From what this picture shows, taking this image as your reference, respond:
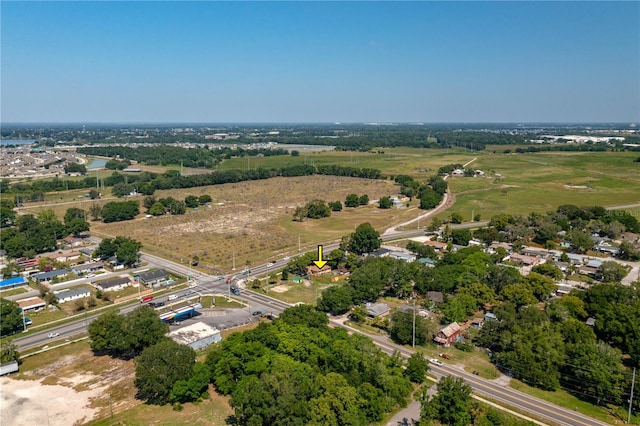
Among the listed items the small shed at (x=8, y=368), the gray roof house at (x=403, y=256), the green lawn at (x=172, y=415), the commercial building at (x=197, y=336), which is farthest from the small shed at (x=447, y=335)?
the small shed at (x=8, y=368)

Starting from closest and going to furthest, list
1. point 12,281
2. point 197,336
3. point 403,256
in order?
point 197,336, point 12,281, point 403,256

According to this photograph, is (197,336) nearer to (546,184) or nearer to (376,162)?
(546,184)

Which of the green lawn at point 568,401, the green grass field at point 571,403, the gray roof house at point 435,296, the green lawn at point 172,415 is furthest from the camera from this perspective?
the gray roof house at point 435,296

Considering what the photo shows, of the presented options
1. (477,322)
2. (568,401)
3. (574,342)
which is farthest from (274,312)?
(574,342)

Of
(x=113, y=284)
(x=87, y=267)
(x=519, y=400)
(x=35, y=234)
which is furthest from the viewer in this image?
(x=35, y=234)

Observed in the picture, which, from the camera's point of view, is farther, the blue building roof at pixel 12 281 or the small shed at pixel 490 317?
the blue building roof at pixel 12 281

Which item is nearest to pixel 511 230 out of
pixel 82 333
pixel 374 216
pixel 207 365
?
pixel 374 216

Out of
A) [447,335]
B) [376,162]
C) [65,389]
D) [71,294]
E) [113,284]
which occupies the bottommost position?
[65,389]

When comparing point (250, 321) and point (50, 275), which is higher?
point (50, 275)

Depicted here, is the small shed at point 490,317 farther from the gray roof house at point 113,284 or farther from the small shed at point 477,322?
the gray roof house at point 113,284
